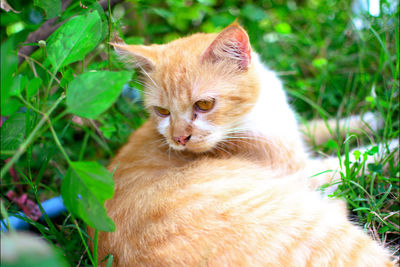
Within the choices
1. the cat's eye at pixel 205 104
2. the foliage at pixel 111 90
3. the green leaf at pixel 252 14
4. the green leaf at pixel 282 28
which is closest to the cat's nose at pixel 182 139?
the cat's eye at pixel 205 104

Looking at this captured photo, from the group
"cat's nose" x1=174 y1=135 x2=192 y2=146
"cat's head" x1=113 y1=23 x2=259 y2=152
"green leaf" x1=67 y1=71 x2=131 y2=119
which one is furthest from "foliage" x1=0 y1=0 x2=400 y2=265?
"cat's nose" x1=174 y1=135 x2=192 y2=146

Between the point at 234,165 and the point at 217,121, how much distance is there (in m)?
0.28

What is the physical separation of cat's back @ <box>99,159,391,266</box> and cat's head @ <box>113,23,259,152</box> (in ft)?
1.08

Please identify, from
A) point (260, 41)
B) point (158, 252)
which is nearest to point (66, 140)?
point (158, 252)

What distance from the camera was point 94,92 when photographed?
1035 mm

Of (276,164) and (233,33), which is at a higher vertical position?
(233,33)

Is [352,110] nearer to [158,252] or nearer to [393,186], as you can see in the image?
[393,186]

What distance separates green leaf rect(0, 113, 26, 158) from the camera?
4.24ft

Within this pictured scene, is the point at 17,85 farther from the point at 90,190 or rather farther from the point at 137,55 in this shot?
the point at 137,55

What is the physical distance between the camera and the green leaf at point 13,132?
4.24ft

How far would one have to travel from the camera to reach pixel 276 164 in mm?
2092

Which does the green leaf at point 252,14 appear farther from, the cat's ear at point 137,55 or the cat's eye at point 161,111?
the cat's eye at point 161,111

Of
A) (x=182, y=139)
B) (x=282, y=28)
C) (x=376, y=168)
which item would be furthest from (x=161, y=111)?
(x=282, y=28)

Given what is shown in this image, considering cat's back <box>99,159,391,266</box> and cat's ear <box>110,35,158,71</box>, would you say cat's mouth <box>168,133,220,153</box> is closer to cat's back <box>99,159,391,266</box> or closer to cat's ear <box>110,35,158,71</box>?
cat's back <box>99,159,391,266</box>
